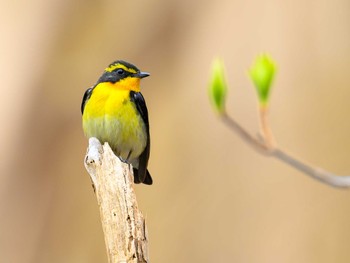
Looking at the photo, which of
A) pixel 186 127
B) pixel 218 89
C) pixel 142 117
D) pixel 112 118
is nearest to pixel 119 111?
pixel 112 118

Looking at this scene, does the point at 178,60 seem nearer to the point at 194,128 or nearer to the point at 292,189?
the point at 194,128

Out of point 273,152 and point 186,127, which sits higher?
point 273,152

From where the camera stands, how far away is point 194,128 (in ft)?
22.3

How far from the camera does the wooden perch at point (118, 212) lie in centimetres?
296

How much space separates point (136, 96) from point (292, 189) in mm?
2146

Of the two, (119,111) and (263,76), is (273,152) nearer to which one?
(263,76)

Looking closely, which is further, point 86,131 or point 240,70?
point 240,70

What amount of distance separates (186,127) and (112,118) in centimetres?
207

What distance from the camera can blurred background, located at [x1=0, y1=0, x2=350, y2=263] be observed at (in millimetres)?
6578

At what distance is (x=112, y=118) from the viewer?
15.9 feet

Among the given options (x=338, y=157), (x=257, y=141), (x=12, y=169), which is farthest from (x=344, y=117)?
(x=257, y=141)

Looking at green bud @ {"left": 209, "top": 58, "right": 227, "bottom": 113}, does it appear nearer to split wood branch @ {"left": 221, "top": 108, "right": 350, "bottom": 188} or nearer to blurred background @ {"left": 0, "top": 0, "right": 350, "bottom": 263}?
split wood branch @ {"left": 221, "top": 108, "right": 350, "bottom": 188}

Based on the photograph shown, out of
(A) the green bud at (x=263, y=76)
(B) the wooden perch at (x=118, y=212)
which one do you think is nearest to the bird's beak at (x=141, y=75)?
(B) the wooden perch at (x=118, y=212)

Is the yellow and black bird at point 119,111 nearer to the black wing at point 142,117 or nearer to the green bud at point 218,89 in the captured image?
the black wing at point 142,117
